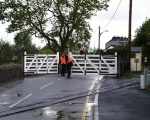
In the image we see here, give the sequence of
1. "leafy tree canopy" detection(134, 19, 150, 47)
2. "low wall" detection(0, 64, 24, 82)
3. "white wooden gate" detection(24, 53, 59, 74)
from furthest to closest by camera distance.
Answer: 1. "leafy tree canopy" detection(134, 19, 150, 47)
2. "white wooden gate" detection(24, 53, 59, 74)
3. "low wall" detection(0, 64, 24, 82)

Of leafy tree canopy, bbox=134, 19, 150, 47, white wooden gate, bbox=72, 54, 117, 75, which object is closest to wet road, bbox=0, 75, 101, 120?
white wooden gate, bbox=72, 54, 117, 75

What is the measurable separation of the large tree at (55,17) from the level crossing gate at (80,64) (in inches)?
945

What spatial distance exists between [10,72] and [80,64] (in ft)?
28.5

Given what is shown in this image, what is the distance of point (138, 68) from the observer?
4997cm

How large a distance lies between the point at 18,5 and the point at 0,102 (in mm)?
48247

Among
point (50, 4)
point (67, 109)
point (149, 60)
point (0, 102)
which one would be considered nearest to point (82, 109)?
point (67, 109)

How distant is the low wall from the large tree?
29.8 meters

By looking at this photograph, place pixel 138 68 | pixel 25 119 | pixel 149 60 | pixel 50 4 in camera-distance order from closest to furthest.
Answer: pixel 25 119 < pixel 138 68 < pixel 149 60 < pixel 50 4

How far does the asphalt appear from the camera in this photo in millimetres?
15955

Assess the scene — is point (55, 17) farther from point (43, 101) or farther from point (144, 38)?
point (43, 101)

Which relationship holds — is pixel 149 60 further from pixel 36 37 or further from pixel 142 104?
pixel 142 104

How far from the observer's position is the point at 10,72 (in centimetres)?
3338

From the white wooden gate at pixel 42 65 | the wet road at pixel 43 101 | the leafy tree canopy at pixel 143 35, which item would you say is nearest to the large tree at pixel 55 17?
the leafy tree canopy at pixel 143 35

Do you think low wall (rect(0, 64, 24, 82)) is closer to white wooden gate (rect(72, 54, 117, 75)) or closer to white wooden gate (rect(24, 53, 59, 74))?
white wooden gate (rect(24, 53, 59, 74))
